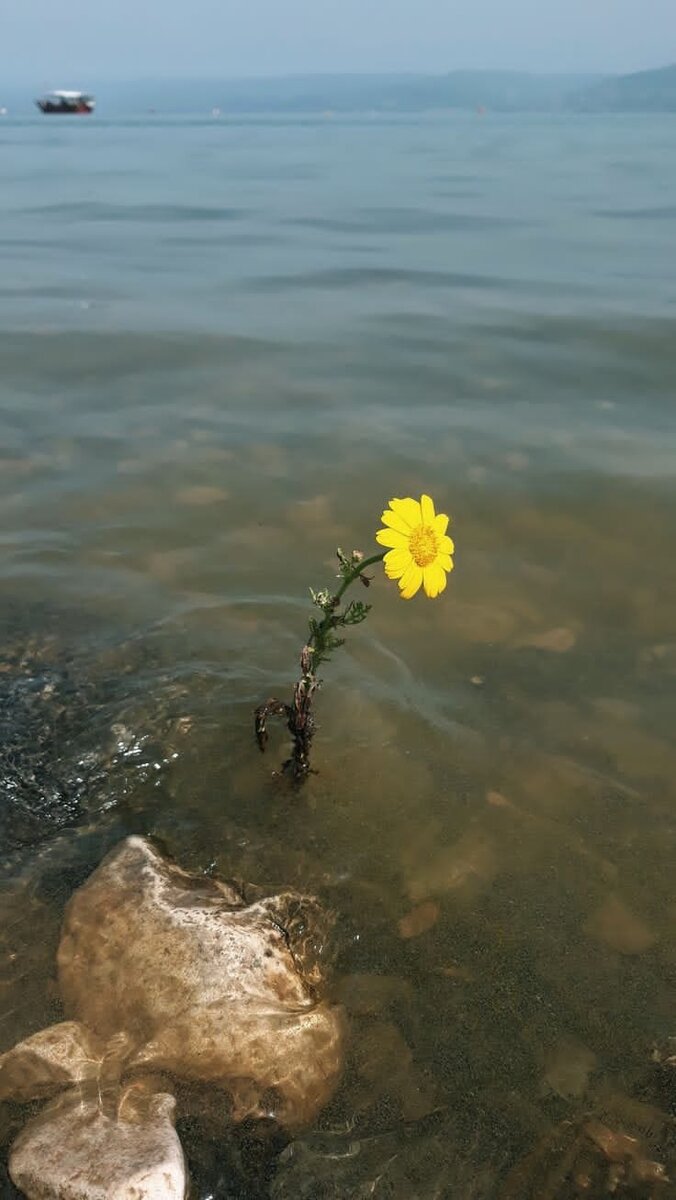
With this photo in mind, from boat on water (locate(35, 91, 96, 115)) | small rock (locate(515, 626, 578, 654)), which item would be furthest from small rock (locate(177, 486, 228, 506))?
boat on water (locate(35, 91, 96, 115))

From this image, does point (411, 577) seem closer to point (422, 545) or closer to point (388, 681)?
point (422, 545)

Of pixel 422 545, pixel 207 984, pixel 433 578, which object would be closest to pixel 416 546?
pixel 422 545

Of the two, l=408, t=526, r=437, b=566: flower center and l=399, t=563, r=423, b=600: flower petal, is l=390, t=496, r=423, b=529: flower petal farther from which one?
l=399, t=563, r=423, b=600: flower petal

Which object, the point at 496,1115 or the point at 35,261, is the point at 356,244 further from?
the point at 496,1115

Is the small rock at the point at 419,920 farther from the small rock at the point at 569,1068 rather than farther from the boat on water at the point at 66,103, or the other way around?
the boat on water at the point at 66,103

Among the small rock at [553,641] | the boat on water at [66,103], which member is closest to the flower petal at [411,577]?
the small rock at [553,641]

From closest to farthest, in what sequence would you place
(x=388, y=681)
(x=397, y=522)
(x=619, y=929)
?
(x=397, y=522)
(x=619, y=929)
(x=388, y=681)
